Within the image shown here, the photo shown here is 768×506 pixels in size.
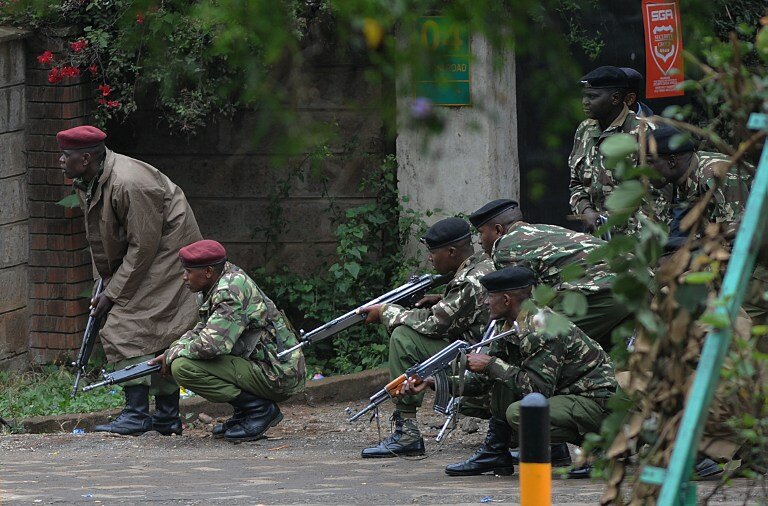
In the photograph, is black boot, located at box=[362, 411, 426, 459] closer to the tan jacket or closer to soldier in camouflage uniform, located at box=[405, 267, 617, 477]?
soldier in camouflage uniform, located at box=[405, 267, 617, 477]

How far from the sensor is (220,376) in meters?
7.45

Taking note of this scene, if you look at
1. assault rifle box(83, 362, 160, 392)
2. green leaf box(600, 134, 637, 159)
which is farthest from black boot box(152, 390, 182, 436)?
green leaf box(600, 134, 637, 159)

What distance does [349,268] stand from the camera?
30.3 feet

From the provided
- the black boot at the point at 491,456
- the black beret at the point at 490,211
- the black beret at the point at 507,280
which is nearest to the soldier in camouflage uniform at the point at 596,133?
the black beret at the point at 490,211

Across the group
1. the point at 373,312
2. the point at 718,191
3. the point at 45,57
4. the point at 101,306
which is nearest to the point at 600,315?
the point at 718,191

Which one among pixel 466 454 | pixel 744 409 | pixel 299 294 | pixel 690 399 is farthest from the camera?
pixel 299 294

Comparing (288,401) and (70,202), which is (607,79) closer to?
(288,401)

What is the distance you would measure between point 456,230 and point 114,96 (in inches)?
137

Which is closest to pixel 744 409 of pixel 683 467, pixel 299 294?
pixel 683 467

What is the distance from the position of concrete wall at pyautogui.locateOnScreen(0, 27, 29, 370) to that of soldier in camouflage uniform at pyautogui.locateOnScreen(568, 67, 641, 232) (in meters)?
3.85

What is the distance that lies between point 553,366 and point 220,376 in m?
2.21

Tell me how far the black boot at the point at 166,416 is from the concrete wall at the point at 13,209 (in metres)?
1.79

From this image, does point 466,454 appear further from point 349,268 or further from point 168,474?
point 349,268

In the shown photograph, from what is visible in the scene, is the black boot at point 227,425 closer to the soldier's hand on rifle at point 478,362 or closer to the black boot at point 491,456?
the black boot at point 491,456
